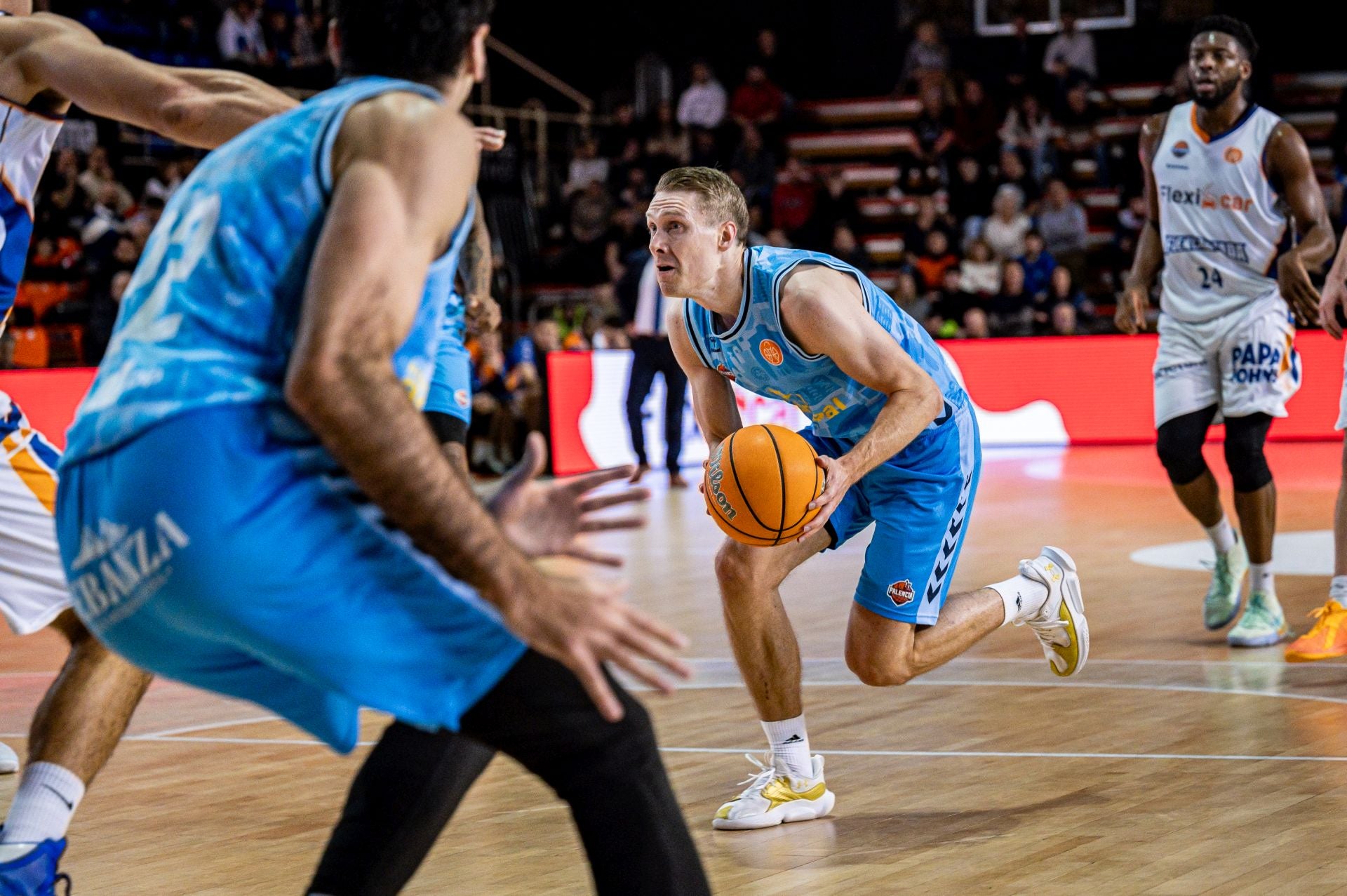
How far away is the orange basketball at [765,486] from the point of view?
12.6 feet

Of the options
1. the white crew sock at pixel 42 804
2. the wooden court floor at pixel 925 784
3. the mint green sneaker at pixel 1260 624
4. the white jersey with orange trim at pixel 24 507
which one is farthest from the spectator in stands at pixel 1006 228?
the white crew sock at pixel 42 804

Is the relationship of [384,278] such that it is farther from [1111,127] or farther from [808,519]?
[1111,127]

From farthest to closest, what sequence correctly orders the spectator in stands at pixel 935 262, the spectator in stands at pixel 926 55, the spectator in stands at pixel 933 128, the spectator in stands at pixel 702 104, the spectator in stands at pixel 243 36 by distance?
the spectator in stands at pixel 926 55 → the spectator in stands at pixel 702 104 → the spectator in stands at pixel 933 128 → the spectator in stands at pixel 243 36 → the spectator in stands at pixel 935 262

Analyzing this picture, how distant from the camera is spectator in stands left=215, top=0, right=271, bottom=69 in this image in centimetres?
1756

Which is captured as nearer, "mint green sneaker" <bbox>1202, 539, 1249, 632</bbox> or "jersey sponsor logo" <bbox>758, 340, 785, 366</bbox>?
"jersey sponsor logo" <bbox>758, 340, 785, 366</bbox>

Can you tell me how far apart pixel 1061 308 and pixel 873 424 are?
36.2ft

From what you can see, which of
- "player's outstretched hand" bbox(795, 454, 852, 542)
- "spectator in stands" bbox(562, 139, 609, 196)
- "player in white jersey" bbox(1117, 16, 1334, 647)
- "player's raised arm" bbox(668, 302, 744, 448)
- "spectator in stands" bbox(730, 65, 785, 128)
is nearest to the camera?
"player's outstretched hand" bbox(795, 454, 852, 542)

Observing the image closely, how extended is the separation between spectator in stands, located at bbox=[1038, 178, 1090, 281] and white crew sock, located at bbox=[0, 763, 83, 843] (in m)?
15.0

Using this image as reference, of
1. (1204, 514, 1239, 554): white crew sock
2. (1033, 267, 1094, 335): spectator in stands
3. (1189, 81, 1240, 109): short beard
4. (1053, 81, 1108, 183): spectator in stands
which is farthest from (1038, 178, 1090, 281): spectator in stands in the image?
(1204, 514, 1239, 554): white crew sock

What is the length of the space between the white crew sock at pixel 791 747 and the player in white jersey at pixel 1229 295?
103 inches

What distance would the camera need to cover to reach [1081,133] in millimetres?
18391

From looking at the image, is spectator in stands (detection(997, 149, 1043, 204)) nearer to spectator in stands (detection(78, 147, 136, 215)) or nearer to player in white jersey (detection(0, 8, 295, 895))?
spectator in stands (detection(78, 147, 136, 215))

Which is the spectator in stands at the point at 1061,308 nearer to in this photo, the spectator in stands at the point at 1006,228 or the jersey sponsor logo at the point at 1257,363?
the spectator in stands at the point at 1006,228

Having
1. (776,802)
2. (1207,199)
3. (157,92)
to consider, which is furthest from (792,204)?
(157,92)
